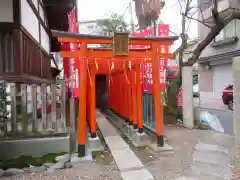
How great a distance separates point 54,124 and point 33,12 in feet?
15.6

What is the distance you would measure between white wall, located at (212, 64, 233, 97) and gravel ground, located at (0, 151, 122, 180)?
21.2 m

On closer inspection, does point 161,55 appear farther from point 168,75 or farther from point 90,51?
point 168,75

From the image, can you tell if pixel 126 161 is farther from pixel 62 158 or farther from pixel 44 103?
pixel 44 103

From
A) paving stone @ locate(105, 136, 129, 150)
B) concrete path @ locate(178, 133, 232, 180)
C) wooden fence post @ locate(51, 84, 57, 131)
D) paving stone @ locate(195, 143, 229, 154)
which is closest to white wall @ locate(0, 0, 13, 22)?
wooden fence post @ locate(51, 84, 57, 131)

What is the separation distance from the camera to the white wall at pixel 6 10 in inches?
265

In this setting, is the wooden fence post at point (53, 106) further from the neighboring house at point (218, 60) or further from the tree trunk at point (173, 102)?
the neighboring house at point (218, 60)

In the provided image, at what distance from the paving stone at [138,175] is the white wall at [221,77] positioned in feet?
69.7

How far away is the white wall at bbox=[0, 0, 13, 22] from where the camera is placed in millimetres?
6725

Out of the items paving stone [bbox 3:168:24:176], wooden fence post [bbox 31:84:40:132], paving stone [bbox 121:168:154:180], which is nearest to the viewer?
paving stone [bbox 121:168:154:180]

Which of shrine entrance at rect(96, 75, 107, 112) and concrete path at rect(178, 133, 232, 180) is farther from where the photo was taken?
shrine entrance at rect(96, 75, 107, 112)

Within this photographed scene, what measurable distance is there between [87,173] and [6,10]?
502 cm

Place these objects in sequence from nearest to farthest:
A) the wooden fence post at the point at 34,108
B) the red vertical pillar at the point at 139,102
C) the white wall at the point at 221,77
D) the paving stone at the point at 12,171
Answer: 1. the paving stone at the point at 12,171
2. the wooden fence post at the point at 34,108
3. the red vertical pillar at the point at 139,102
4. the white wall at the point at 221,77

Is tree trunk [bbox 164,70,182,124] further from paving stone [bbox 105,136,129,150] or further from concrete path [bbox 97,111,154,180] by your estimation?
paving stone [bbox 105,136,129,150]

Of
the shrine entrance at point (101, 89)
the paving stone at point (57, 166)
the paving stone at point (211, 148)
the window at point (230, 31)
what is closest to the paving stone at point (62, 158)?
the paving stone at point (57, 166)
